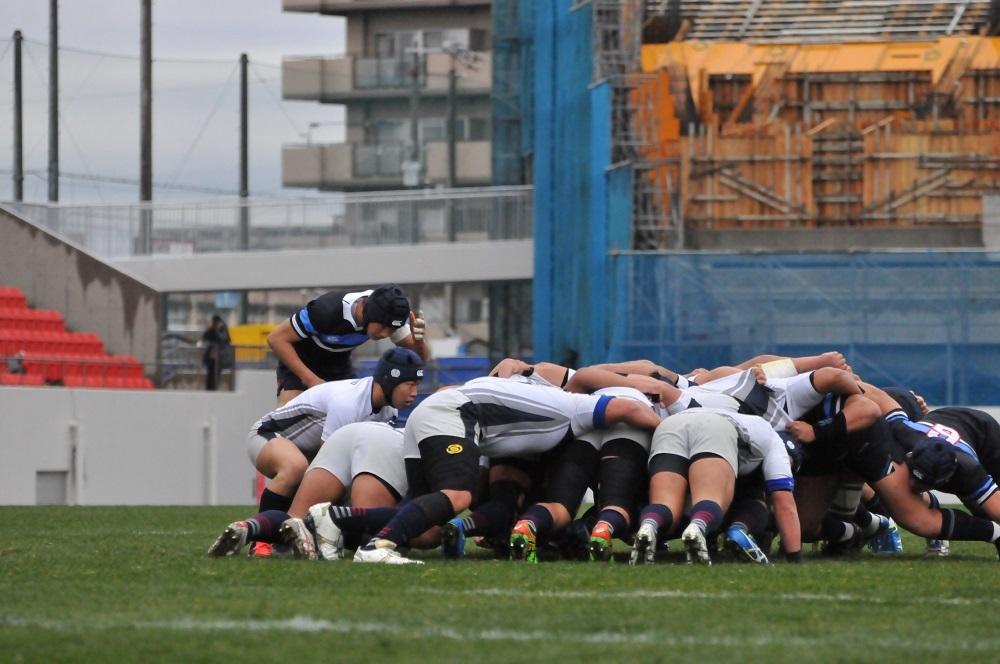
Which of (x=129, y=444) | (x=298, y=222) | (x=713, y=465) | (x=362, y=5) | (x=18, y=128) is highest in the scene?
(x=362, y=5)

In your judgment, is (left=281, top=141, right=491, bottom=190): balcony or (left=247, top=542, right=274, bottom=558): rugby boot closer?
(left=247, top=542, right=274, bottom=558): rugby boot

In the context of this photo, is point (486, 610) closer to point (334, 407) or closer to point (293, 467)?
point (293, 467)

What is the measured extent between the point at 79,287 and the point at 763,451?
20322 mm

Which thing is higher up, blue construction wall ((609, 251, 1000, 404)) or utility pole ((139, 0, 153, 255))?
utility pole ((139, 0, 153, 255))

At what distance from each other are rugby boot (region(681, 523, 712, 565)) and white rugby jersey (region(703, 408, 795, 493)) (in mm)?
618

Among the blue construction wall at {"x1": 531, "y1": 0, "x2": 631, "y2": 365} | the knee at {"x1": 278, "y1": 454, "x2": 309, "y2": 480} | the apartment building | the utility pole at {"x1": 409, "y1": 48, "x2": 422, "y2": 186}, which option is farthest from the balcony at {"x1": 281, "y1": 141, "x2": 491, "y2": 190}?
the knee at {"x1": 278, "y1": 454, "x2": 309, "y2": 480}

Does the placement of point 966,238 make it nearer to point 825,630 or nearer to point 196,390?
point 196,390

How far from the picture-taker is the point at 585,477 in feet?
33.3

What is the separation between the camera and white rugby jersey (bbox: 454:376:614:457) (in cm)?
989

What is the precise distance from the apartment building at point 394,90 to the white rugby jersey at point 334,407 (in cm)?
5253

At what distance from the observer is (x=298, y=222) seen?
132 feet

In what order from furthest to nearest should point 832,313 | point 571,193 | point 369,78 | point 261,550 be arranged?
1. point 369,78
2. point 571,193
3. point 832,313
4. point 261,550

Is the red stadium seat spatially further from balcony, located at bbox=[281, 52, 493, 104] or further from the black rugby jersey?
balcony, located at bbox=[281, 52, 493, 104]

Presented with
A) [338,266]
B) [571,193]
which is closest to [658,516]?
[571,193]
